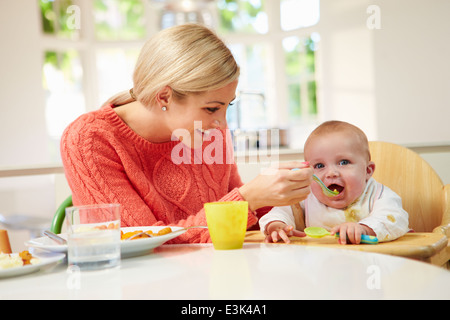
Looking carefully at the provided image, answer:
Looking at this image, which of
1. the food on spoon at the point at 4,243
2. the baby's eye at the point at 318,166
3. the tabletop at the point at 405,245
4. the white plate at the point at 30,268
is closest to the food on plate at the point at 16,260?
the white plate at the point at 30,268

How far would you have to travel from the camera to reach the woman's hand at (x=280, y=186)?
106 cm

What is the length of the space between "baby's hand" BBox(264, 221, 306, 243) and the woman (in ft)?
0.14

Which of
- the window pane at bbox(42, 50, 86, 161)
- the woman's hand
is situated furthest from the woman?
the window pane at bbox(42, 50, 86, 161)

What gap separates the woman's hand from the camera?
1.06m

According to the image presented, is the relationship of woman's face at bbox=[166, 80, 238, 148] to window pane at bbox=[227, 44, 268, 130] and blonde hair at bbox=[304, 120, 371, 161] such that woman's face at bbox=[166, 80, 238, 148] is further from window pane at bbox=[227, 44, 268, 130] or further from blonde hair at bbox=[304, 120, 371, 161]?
window pane at bbox=[227, 44, 268, 130]

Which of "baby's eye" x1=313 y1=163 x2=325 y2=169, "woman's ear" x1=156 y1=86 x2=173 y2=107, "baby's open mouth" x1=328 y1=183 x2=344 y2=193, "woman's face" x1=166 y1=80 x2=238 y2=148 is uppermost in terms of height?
"woman's ear" x1=156 y1=86 x2=173 y2=107

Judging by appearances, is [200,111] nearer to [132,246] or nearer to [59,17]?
[132,246]

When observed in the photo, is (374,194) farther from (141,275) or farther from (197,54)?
(141,275)

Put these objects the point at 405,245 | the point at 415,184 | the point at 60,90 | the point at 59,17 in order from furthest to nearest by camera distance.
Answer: the point at 60,90 → the point at 59,17 → the point at 415,184 → the point at 405,245

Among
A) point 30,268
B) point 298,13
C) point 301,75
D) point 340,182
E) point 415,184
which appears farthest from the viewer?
point 301,75

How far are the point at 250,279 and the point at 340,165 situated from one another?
72 cm

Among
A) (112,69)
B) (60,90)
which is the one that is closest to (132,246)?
(60,90)

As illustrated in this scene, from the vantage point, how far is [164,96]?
140cm

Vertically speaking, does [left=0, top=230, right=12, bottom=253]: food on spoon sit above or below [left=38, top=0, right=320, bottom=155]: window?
below
